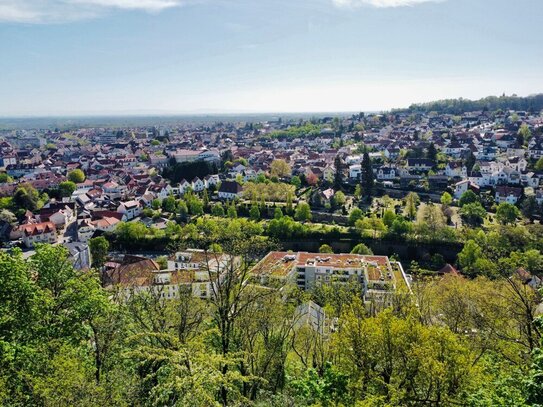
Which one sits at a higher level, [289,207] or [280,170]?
[280,170]

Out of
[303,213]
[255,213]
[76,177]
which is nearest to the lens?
[303,213]

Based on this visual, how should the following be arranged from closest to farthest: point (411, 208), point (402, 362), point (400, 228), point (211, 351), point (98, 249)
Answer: point (211, 351) < point (402, 362) < point (98, 249) < point (400, 228) < point (411, 208)

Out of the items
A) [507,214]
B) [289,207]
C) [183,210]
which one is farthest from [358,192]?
[183,210]

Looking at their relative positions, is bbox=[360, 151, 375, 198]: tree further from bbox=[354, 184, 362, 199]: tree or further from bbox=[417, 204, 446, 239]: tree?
bbox=[417, 204, 446, 239]: tree

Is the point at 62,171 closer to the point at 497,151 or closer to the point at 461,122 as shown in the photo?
the point at 497,151

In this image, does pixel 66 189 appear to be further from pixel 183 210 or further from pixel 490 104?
pixel 490 104

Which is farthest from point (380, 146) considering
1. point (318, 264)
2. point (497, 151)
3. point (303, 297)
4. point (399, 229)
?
point (303, 297)

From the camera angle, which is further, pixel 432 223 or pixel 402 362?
pixel 432 223
